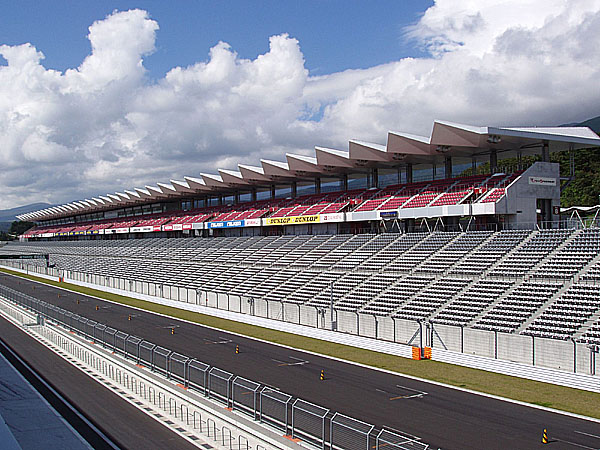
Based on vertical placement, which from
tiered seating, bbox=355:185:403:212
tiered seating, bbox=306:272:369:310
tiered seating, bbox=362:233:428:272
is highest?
tiered seating, bbox=355:185:403:212

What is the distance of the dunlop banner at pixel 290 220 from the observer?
59.7 m

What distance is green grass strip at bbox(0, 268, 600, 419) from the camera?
69.1 feet

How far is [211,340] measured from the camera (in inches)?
1369

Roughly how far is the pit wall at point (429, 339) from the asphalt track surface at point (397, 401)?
386 cm

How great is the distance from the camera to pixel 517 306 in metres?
29.9

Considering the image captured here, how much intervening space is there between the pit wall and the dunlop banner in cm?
1620

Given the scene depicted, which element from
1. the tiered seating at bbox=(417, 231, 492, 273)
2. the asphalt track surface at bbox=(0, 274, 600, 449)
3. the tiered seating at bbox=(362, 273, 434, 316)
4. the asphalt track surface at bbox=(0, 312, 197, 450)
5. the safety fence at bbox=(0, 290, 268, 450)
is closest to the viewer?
the safety fence at bbox=(0, 290, 268, 450)

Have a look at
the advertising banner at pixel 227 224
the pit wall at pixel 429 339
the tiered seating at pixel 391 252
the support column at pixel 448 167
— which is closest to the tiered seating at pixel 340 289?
the tiered seating at pixel 391 252

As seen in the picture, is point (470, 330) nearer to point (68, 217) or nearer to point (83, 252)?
point (83, 252)

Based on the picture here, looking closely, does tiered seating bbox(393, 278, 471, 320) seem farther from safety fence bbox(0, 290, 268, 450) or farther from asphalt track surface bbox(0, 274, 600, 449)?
safety fence bbox(0, 290, 268, 450)

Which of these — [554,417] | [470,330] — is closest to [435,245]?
[470,330]

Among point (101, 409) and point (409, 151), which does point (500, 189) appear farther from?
point (101, 409)

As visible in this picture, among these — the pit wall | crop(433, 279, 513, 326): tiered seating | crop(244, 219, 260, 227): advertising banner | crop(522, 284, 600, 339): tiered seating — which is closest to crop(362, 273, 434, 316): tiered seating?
the pit wall

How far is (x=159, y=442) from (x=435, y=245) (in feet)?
99.2
